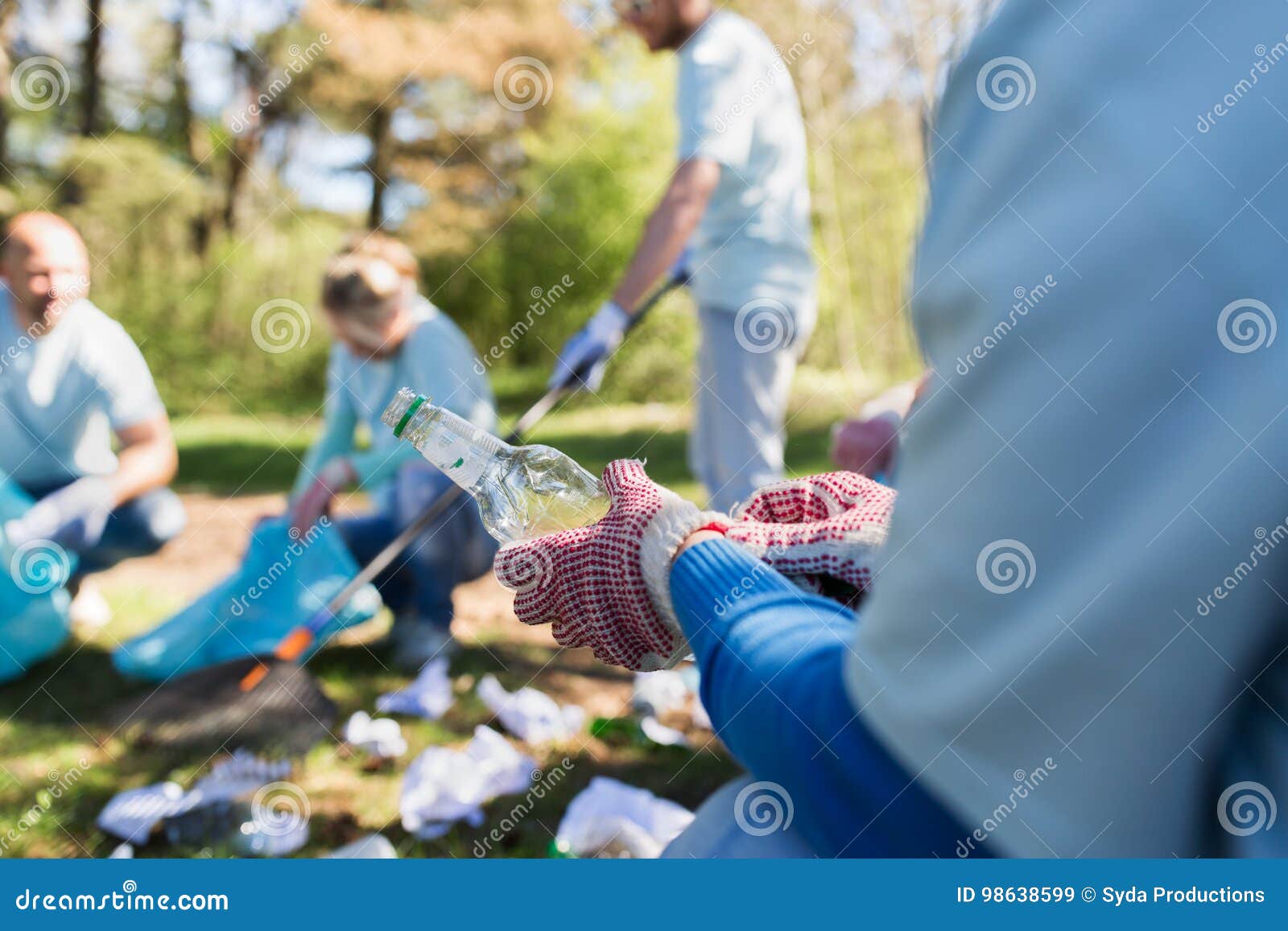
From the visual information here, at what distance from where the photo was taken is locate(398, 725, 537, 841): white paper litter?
7.80 ft

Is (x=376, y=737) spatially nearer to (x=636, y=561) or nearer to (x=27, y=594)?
(x=27, y=594)

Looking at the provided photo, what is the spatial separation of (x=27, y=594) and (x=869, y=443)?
2676 millimetres

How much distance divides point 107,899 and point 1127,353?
4.76ft

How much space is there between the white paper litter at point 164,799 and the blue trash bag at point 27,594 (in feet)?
3.61

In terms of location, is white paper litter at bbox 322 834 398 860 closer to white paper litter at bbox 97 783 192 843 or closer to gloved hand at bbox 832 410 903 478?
white paper litter at bbox 97 783 192 843

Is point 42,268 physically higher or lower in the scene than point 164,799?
higher

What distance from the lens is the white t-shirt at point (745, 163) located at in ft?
10.4

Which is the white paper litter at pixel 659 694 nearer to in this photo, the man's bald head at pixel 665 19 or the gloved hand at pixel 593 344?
the gloved hand at pixel 593 344

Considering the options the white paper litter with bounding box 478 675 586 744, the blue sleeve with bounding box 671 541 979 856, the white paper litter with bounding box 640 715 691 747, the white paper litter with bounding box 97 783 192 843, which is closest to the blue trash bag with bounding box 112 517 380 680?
the white paper litter with bounding box 478 675 586 744

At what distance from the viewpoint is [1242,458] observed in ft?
2.21

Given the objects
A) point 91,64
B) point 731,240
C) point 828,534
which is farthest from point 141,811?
point 91,64

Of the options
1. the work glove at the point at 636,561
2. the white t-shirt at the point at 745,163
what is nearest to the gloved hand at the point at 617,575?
the work glove at the point at 636,561

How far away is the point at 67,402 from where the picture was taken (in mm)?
3461

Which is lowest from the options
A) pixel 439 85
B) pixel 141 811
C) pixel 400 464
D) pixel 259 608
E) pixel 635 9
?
pixel 439 85
